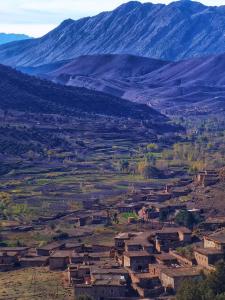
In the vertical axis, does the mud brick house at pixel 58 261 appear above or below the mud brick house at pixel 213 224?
below

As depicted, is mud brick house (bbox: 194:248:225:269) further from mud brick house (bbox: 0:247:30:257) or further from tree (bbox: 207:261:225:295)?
mud brick house (bbox: 0:247:30:257)

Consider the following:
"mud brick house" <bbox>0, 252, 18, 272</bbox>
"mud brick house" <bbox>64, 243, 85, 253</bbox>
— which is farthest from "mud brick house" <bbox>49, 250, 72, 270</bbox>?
"mud brick house" <bbox>0, 252, 18, 272</bbox>

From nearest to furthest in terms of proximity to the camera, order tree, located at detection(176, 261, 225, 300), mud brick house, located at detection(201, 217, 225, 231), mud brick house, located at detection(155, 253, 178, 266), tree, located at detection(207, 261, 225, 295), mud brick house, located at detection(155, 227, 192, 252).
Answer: tree, located at detection(176, 261, 225, 300), tree, located at detection(207, 261, 225, 295), mud brick house, located at detection(155, 253, 178, 266), mud brick house, located at detection(155, 227, 192, 252), mud brick house, located at detection(201, 217, 225, 231)

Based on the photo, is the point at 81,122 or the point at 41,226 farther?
the point at 81,122

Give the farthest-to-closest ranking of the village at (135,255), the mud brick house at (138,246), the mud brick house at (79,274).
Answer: the mud brick house at (138,246) < the mud brick house at (79,274) < the village at (135,255)

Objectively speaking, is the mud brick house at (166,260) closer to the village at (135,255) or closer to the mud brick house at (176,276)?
the village at (135,255)

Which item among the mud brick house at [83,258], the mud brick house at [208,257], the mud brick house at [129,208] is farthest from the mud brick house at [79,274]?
the mud brick house at [129,208]

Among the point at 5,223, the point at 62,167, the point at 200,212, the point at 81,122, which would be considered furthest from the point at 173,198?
the point at 81,122

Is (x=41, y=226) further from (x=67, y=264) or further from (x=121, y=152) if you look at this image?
(x=121, y=152)
